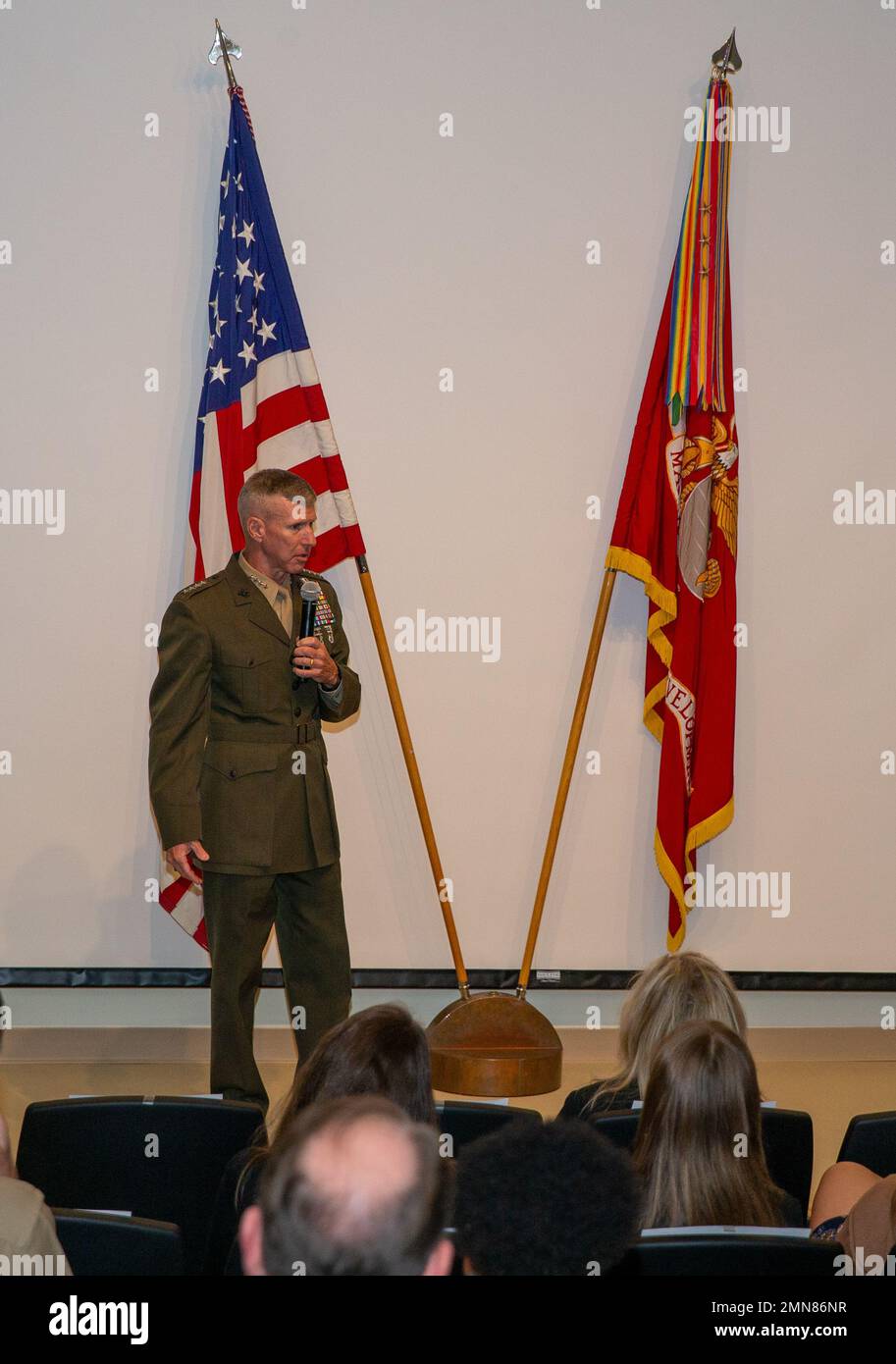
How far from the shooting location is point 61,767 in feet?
15.8

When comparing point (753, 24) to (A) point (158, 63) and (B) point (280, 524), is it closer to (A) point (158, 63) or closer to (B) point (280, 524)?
(A) point (158, 63)

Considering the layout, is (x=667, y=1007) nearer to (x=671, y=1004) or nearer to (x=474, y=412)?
(x=671, y=1004)

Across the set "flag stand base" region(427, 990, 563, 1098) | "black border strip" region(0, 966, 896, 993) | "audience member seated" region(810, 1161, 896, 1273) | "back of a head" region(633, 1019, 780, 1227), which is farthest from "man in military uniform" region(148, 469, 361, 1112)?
"back of a head" region(633, 1019, 780, 1227)

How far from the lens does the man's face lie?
384 centimetres

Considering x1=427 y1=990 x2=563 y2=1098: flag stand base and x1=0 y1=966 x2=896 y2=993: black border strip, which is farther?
x1=0 y1=966 x2=896 y2=993: black border strip

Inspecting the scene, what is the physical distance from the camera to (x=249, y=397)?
4.70 meters

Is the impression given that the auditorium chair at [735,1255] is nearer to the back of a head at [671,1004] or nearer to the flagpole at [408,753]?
the back of a head at [671,1004]

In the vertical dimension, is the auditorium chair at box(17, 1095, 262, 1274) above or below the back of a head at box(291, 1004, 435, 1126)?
below

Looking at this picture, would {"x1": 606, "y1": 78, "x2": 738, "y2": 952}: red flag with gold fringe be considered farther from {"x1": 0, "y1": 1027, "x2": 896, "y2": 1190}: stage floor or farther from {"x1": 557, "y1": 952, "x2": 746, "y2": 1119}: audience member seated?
{"x1": 557, "y1": 952, "x2": 746, "y2": 1119}: audience member seated

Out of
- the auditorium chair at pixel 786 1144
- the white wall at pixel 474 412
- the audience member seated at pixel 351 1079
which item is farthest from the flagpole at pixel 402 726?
the audience member seated at pixel 351 1079

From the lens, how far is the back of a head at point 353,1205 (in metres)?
1.15

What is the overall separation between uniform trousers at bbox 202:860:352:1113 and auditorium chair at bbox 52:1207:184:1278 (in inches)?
80.6

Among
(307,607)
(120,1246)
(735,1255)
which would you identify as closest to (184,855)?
(307,607)

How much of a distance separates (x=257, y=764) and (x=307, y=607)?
0.44 meters
